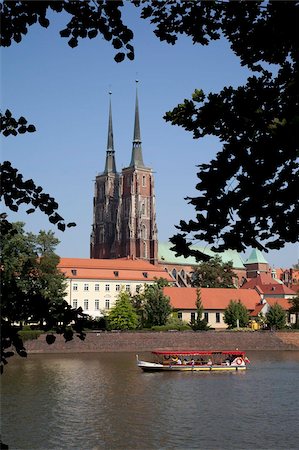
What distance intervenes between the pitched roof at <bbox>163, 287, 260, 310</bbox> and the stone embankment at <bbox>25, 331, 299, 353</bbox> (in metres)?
14.9

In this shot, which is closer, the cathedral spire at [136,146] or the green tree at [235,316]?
the green tree at [235,316]

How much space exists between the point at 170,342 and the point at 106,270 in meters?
26.2

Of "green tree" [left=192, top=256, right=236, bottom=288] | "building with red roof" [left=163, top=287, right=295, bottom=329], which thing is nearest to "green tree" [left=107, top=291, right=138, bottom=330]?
"building with red roof" [left=163, top=287, right=295, bottom=329]

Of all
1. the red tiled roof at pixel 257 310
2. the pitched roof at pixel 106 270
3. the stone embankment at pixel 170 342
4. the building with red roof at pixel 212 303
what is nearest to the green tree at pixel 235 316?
the building with red roof at pixel 212 303

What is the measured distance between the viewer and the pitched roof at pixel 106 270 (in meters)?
86.0

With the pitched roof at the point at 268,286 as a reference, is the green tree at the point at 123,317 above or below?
below

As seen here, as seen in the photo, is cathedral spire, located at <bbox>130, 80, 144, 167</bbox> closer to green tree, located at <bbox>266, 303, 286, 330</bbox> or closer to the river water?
green tree, located at <bbox>266, 303, 286, 330</bbox>

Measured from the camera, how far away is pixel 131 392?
106ft

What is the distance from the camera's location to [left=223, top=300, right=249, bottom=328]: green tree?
78188mm

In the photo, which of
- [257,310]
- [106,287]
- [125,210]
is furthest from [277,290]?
[125,210]

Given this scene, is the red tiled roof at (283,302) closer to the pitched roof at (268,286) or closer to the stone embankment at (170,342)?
the pitched roof at (268,286)

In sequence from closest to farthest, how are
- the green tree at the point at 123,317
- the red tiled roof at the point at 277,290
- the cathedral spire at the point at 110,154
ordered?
1. the green tree at the point at 123,317
2. the red tiled roof at the point at 277,290
3. the cathedral spire at the point at 110,154

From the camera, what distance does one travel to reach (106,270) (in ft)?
290

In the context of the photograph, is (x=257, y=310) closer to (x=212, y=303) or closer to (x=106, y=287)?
(x=212, y=303)
